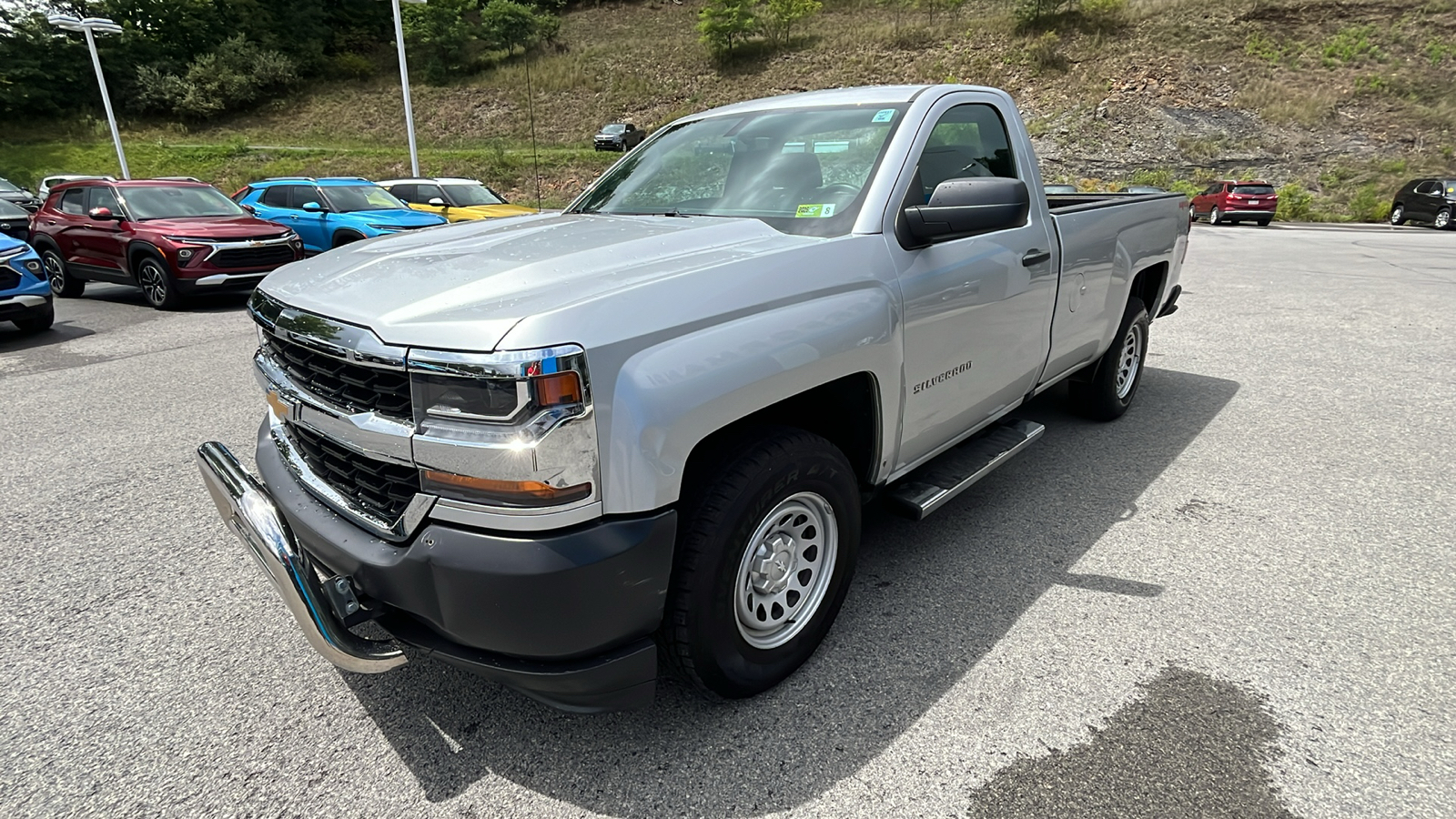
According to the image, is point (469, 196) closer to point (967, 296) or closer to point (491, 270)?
point (967, 296)

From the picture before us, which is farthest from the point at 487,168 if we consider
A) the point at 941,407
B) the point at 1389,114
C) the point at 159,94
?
Result: the point at 1389,114

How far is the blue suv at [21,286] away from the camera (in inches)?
316

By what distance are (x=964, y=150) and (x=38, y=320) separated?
10.2 meters

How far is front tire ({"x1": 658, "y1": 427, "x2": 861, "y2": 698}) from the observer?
2129 millimetres

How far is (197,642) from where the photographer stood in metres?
2.87

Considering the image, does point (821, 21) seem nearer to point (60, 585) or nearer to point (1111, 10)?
point (1111, 10)

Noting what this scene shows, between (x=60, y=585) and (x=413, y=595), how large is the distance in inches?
96.4

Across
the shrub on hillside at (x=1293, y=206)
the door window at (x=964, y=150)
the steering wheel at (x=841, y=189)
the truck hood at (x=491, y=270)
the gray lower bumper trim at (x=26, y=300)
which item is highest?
the door window at (x=964, y=150)

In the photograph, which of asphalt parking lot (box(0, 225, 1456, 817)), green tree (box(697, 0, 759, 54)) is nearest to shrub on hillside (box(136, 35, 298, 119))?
green tree (box(697, 0, 759, 54))

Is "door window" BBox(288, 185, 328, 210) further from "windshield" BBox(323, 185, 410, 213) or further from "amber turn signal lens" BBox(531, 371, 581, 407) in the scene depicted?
"amber turn signal lens" BBox(531, 371, 581, 407)

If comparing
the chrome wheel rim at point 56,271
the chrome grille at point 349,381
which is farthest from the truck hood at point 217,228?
the chrome grille at point 349,381

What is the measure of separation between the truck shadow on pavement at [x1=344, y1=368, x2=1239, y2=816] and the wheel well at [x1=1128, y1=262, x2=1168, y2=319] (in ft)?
7.15

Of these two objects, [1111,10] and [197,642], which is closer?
[197,642]

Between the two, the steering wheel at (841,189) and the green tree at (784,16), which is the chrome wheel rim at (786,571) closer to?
the steering wheel at (841,189)
